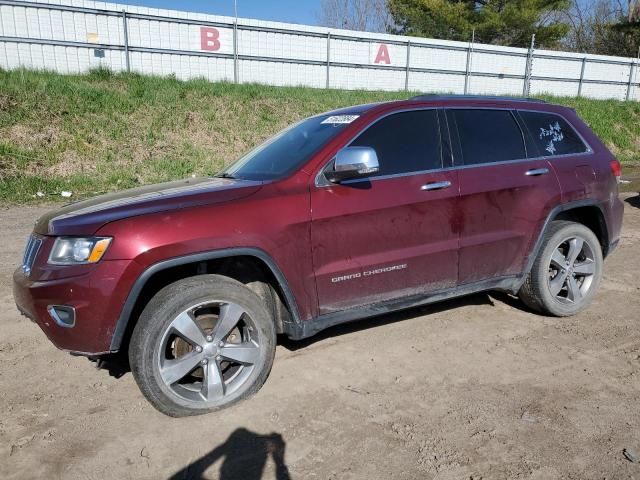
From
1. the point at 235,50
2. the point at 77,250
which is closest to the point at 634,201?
the point at 77,250

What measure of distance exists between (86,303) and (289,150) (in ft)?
5.61

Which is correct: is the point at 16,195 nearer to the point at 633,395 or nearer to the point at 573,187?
the point at 573,187

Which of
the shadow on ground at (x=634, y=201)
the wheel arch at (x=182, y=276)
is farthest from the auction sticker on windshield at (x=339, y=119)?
the shadow on ground at (x=634, y=201)

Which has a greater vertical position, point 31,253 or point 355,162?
point 355,162

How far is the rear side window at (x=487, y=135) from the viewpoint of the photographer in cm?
372

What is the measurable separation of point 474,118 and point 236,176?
187cm

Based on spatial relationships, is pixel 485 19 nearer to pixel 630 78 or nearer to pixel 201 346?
pixel 630 78

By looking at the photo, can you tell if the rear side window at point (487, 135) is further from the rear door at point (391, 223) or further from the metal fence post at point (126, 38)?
the metal fence post at point (126, 38)

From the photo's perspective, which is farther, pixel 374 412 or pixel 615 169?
pixel 615 169

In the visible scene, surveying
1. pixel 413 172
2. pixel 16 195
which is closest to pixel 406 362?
pixel 413 172

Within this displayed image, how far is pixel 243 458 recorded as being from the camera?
251cm

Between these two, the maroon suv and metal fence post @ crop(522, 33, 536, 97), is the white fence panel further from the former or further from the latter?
the maroon suv

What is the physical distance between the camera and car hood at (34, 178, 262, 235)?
2703mm

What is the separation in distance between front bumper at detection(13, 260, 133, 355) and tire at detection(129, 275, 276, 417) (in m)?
0.17
